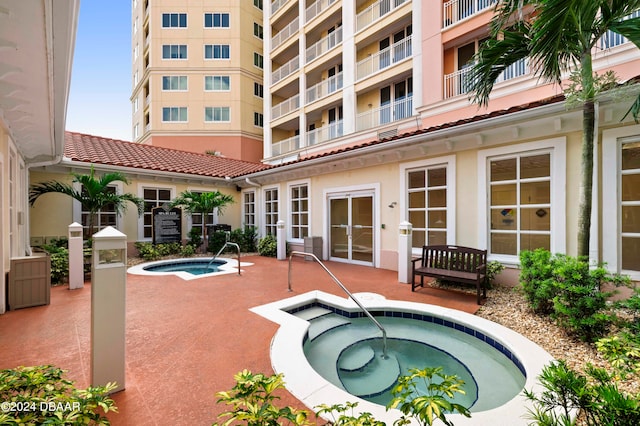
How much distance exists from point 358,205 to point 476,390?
6368mm

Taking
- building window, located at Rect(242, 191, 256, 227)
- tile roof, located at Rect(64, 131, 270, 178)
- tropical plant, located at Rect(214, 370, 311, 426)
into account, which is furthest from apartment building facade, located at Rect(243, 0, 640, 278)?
tropical plant, located at Rect(214, 370, 311, 426)

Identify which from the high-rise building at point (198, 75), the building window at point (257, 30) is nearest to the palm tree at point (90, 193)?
the high-rise building at point (198, 75)

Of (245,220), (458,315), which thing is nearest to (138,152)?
(245,220)

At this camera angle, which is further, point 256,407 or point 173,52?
point 173,52

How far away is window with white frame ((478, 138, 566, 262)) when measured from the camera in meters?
5.38

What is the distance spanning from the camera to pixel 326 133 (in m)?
16.0

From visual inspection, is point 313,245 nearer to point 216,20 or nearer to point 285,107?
point 285,107

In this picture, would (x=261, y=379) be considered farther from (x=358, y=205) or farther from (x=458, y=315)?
(x=358, y=205)

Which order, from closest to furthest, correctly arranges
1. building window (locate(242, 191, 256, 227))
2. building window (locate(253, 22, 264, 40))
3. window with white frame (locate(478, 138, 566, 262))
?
window with white frame (locate(478, 138, 566, 262)) < building window (locate(242, 191, 256, 227)) < building window (locate(253, 22, 264, 40))

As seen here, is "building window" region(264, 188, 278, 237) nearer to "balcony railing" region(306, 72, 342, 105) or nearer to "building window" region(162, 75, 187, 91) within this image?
"balcony railing" region(306, 72, 342, 105)

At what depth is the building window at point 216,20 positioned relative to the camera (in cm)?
2398

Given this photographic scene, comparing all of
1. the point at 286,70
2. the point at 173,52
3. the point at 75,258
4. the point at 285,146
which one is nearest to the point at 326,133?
the point at 285,146

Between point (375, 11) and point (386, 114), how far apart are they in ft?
17.5

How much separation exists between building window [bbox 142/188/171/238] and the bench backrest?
10113mm
